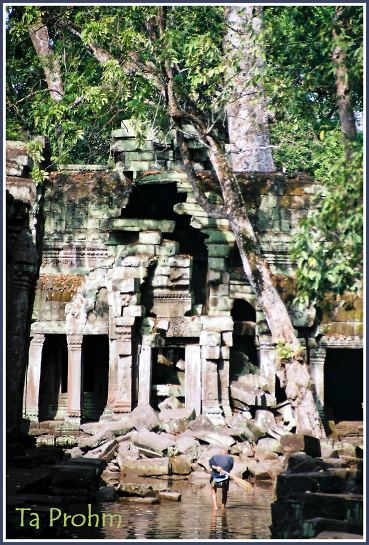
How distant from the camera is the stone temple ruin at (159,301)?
2083cm

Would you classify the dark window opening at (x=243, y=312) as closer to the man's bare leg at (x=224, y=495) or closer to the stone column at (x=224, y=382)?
the stone column at (x=224, y=382)

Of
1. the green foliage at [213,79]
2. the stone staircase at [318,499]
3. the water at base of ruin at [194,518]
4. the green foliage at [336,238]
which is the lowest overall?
the water at base of ruin at [194,518]

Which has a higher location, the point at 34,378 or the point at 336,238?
the point at 336,238

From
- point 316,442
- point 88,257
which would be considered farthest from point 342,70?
point 88,257

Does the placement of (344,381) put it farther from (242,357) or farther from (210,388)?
(210,388)

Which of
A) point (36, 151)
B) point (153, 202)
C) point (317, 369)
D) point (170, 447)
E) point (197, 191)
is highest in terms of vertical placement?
point (36, 151)

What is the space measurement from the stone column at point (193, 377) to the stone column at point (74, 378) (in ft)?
6.38

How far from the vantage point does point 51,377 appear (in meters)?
22.5

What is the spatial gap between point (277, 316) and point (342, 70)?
17.3ft

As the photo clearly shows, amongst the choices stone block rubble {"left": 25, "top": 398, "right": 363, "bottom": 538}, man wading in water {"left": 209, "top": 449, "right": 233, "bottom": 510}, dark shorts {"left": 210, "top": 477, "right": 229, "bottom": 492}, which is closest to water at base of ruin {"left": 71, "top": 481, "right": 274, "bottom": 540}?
man wading in water {"left": 209, "top": 449, "right": 233, "bottom": 510}

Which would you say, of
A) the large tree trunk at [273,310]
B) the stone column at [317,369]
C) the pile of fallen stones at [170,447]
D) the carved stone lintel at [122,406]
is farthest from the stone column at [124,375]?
the stone column at [317,369]

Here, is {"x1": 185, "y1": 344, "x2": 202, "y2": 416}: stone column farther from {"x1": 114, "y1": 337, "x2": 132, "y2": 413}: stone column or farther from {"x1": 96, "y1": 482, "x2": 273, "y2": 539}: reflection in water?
{"x1": 96, "y1": 482, "x2": 273, "y2": 539}: reflection in water

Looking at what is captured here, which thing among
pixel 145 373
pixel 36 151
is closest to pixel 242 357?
pixel 145 373

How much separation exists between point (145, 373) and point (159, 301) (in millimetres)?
1442
